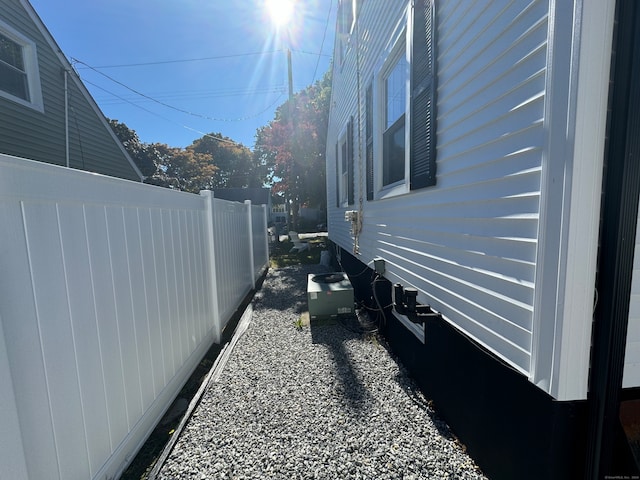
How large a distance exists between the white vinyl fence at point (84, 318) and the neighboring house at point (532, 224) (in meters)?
2.02

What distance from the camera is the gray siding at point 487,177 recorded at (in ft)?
4.14

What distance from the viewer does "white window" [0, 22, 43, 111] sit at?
5.72 m

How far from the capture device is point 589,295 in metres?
1.10

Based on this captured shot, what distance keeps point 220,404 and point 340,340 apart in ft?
5.29

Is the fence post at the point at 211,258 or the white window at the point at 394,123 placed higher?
the white window at the point at 394,123

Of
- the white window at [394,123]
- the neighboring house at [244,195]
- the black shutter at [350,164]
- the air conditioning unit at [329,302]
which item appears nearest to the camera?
the white window at [394,123]

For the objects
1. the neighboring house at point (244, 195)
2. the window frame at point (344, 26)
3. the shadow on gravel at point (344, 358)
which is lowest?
the shadow on gravel at point (344, 358)

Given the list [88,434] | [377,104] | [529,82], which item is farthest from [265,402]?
[377,104]

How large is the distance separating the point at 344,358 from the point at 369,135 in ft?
9.17

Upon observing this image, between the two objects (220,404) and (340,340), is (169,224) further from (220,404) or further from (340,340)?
(340,340)

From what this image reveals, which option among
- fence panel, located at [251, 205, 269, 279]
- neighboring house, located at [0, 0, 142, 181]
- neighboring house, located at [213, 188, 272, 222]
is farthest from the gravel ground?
neighboring house, located at [213, 188, 272, 222]

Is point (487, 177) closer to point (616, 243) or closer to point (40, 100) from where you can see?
point (616, 243)

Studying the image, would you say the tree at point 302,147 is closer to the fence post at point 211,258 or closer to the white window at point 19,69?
the white window at point 19,69

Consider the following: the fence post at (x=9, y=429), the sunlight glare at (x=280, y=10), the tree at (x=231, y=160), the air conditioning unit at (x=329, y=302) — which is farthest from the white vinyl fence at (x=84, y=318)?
the tree at (x=231, y=160)
